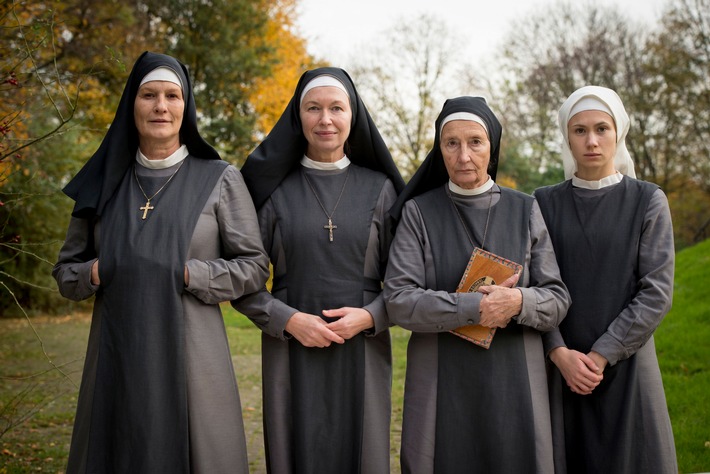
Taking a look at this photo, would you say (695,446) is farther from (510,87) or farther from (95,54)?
(510,87)

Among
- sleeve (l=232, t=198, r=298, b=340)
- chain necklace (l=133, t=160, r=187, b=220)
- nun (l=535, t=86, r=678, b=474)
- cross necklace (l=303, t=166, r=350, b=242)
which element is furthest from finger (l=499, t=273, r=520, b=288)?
chain necklace (l=133, t=160, r=187, b=220)

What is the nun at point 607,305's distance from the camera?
3260 millimetres

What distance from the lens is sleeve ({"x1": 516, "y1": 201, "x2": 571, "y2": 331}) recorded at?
3.18 metres

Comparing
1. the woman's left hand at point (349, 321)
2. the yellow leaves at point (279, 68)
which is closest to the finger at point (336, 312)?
the woman's left hand at point (349, 321)

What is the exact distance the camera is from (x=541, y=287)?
3.30 meters

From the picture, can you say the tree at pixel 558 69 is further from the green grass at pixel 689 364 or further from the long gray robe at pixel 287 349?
the long gray robe at pixel 287 349

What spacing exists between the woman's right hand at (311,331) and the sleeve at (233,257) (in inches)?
10.2

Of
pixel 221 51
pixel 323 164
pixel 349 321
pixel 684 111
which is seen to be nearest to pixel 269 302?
pixel 349 321

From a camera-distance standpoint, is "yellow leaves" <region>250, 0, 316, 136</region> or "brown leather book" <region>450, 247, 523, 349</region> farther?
"yellow leaves" <region>250, 0, 316, 136</region>

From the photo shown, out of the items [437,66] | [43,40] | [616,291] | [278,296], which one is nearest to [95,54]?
[43,40]

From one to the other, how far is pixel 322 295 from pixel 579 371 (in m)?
1.25

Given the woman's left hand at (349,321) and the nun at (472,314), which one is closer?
the nun at (472,314)

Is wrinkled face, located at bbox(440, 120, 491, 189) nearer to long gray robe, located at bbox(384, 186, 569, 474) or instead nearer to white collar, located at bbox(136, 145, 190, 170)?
long gray robe, located at bbox(384, 186, 569, 474)

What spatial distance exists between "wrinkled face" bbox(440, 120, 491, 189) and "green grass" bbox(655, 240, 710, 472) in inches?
136
